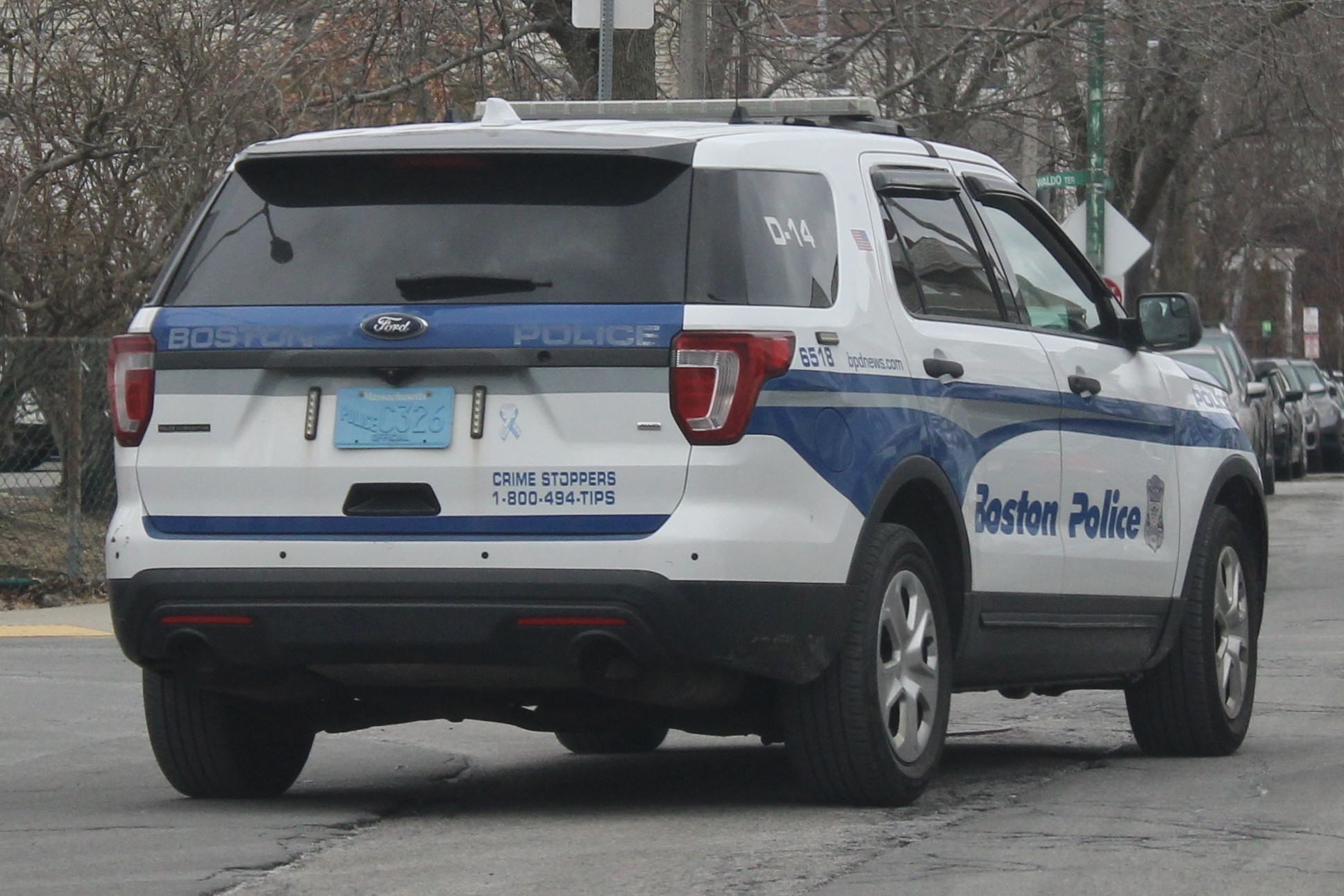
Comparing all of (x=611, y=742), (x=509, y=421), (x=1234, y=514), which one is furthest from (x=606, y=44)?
(x=509, y=421)

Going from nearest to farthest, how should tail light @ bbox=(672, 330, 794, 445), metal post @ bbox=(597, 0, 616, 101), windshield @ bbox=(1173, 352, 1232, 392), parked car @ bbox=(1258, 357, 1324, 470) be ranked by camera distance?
tail light @ bbox=(672, 330, 794, 445)
metal post @ bbox=(597, 0, 616, 101)
windshield @ bbox=(1173, 352, 1232, 392)
parked car @ bbox=(1258, 357, 1324, 470)

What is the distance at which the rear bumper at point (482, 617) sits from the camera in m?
6.17

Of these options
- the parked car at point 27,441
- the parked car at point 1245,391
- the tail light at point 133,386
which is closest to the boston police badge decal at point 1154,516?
the tail light at point 133,386

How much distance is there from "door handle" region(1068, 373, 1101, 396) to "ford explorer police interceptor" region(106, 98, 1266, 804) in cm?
59

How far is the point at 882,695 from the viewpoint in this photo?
6656 mm

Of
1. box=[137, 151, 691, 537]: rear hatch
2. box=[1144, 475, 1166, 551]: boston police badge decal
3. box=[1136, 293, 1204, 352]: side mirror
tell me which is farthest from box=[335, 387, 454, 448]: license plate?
box=[1136, 293, 1204, 352]: side mirror

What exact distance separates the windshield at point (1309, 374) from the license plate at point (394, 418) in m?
37.6

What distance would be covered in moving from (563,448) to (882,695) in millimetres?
1112

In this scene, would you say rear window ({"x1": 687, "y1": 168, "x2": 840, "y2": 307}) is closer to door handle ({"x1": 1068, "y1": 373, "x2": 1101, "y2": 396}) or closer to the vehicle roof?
the vehicle roof

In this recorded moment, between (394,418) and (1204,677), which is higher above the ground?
(394,418)

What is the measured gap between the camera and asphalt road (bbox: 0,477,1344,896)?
577cm

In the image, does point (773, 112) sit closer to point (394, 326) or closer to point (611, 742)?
point (394, 326)

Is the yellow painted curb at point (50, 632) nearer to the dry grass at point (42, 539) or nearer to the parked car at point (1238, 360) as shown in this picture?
the dry grass at point (42, 539)

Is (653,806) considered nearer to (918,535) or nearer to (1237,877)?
(918,535)
